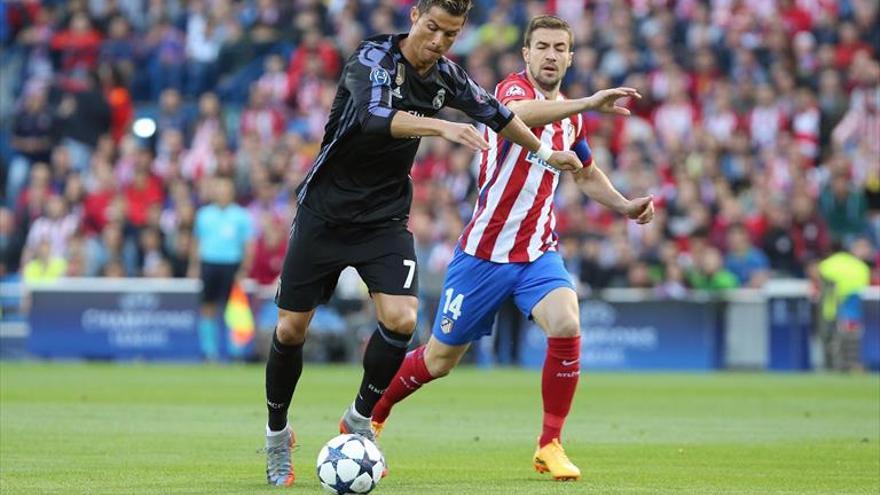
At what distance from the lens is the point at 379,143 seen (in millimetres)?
8508

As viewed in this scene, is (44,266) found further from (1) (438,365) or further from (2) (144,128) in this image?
(1) (438,365)

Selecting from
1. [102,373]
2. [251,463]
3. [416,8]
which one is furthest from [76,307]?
[416,8]

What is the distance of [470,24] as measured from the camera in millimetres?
27703

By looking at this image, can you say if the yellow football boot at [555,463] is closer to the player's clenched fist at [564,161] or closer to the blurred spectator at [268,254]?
the player's clenched fist at [564,161]

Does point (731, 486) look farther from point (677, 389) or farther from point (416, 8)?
point (677, 389)

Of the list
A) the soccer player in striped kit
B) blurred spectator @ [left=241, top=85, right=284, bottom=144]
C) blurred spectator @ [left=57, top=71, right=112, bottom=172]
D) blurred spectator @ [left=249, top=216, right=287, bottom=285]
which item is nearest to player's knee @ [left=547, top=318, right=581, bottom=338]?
the soccer player in striped kit

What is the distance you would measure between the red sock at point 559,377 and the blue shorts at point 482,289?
307 mm

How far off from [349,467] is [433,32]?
2.15m

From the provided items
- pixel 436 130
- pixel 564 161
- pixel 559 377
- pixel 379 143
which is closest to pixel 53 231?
pixel 559 377

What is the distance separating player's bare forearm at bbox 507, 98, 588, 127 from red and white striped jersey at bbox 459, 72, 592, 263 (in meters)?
0.62

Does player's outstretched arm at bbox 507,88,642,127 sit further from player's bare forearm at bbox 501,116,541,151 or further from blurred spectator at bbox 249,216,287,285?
blurred spectator at bbox 249,216,287,285

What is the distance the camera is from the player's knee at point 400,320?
342 inches

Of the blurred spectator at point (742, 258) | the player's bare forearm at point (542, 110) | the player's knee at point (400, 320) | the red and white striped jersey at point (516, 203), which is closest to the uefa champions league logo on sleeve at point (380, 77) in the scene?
the player's bare forearm at point (542, 110)

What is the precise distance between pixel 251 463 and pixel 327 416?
3601 millimetres
